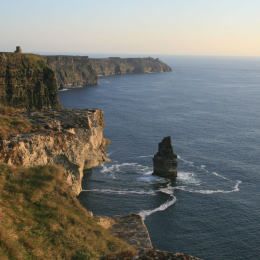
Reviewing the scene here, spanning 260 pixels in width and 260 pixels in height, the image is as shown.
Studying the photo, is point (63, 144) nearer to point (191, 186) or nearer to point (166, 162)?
point (166, 162)

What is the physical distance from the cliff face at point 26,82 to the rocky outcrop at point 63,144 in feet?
115

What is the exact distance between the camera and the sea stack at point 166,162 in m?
95.4

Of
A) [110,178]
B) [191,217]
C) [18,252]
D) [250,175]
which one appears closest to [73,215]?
[18,252]

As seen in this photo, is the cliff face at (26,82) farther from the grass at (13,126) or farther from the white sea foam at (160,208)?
the white sea foam at (160,208)

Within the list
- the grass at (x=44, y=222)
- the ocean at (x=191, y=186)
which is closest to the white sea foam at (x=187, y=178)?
the ocean at (x=191, y=186)

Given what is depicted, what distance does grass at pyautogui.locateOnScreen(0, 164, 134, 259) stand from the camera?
2842 cm

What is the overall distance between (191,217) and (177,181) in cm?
1979

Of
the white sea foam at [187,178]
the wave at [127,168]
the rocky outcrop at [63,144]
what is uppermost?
the rocky outcrop at [63,144]

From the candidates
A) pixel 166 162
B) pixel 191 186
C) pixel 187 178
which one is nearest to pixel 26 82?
pixel 166 162

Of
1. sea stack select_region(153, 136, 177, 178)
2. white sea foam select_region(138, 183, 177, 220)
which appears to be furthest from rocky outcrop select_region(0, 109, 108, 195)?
sea stack select_region(153, 136, 177, 178)

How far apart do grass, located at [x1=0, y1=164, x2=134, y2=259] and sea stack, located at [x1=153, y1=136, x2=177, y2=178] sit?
55486mm

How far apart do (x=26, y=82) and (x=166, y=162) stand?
207 ft

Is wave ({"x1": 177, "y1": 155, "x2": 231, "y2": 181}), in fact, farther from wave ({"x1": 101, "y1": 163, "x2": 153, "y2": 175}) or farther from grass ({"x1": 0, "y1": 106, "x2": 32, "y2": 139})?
grass ({"x1": 0, "y1": 106, "x2": 32, "y2": 139})

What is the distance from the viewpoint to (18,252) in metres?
26.1
